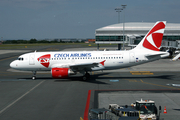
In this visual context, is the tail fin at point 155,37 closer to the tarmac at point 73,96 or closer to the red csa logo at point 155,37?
the red csa logo at point 155,37

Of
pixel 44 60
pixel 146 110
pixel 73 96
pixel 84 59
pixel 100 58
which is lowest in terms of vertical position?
pixel 73 96

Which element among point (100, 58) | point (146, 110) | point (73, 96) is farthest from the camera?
point (100, 58)

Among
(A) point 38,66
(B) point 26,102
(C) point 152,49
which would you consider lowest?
(B) point 26,102

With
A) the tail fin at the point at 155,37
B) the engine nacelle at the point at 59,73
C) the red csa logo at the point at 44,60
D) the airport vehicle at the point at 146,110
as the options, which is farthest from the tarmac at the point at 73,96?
the tail fin at the point at 155,37

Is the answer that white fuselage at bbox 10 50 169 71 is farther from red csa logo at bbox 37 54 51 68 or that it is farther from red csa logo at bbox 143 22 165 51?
red csa logo at bbox 143 22 165 51

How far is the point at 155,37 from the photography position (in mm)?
30172

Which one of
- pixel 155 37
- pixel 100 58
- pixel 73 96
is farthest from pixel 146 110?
pixel 155 37

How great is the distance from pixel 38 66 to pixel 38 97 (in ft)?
31.7

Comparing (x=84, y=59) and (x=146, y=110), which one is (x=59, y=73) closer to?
(x=84, y=59)

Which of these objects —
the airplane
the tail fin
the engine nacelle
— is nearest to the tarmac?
the engine nacelle

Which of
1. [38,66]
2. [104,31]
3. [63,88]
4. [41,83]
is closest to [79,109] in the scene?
[63,88]

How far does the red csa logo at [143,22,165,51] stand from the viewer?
1184 inches

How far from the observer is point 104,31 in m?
73.6

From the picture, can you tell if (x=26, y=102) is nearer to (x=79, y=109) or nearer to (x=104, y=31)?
(x=79, y=109)
